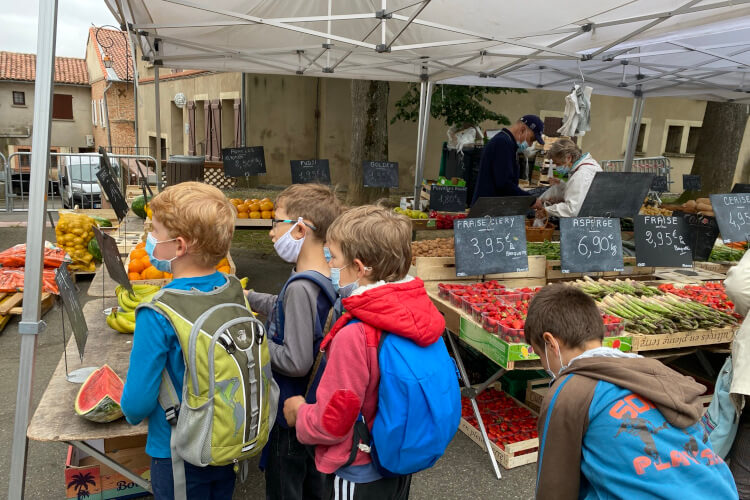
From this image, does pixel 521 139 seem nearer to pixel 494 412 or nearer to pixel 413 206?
pixel 413 206

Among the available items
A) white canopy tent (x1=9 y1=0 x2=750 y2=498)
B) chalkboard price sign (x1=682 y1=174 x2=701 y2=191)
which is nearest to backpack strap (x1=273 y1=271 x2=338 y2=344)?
white canopy tent (x1=9 y1=0 x2=750 y2=498)

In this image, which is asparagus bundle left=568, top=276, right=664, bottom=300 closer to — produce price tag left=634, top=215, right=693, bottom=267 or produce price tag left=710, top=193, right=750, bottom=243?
produce price tag left=634, top=215, right=693, bottom=267

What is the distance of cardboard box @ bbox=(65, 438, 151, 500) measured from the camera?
2734mm

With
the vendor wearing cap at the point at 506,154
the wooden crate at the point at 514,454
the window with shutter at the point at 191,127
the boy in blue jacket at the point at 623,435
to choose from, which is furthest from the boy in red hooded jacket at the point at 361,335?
the window with shutter at the point at 191,127

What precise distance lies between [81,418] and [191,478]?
20.4 inches

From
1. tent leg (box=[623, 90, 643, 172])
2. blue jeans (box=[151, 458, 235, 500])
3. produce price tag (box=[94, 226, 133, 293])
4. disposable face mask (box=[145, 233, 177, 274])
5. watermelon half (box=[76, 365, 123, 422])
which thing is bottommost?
blue jeans (box=[151, 458, 235, 500])

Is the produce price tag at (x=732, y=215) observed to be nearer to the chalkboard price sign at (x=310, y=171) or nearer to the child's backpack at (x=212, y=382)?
the child's backpack at (x=212, y=382)

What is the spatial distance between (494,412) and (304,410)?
2.43 meters

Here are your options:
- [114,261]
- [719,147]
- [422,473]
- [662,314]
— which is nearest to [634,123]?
[719,147]

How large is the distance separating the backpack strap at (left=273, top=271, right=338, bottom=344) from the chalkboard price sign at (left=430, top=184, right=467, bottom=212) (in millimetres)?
6044

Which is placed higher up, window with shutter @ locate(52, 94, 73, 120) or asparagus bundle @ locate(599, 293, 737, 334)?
window with shutter @ locate(52, 94, 73, 120)

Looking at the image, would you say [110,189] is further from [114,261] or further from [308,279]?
[308,279]

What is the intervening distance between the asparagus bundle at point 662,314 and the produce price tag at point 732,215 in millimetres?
1298

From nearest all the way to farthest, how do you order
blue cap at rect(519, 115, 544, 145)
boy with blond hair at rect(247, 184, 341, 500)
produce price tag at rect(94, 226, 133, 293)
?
boy with blond hair at rect(247, 184, 341, 500)
produce price tag at rect(94, 226, 133, 293)
blue cap at rect(519, 115, 544, 145)
